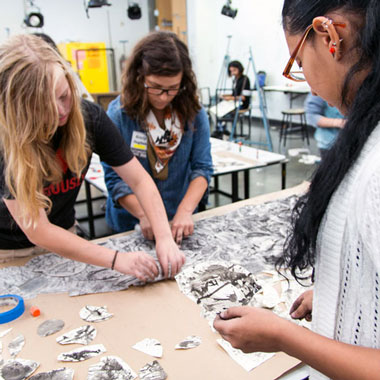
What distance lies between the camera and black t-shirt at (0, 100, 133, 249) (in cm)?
118

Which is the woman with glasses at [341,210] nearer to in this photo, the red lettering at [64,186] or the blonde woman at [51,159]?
the blonde woman at [51,159]

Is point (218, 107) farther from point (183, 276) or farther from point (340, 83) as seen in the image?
point (340, 83)

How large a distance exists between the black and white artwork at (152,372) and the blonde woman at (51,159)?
314 millimetres

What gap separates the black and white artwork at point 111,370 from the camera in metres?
0.75

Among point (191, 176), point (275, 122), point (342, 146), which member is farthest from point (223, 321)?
point (275, 122)

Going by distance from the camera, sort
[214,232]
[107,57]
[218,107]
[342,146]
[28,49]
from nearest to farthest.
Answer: [342,146], [28,49], [214,232], [218,107], [107,57]

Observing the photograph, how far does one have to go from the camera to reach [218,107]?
4434 millimetres

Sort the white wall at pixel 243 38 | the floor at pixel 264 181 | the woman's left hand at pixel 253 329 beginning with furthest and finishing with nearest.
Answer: the white wall at pixel 243 38 → the floor at pixel 264 181 → the woman's left hand at pixel 253 329

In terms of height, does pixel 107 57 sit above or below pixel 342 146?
above

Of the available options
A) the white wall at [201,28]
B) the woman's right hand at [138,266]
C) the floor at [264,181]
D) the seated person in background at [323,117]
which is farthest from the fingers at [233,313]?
the white wall at [201,28]

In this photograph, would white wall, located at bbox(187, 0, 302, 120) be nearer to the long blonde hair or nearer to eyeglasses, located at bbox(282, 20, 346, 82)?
the long blonde hair

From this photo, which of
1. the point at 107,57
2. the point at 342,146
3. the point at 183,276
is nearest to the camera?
the point at 342,146

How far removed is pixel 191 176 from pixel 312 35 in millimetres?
1080

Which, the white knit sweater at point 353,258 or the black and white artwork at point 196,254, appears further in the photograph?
the black and white artwork at point 196,254
